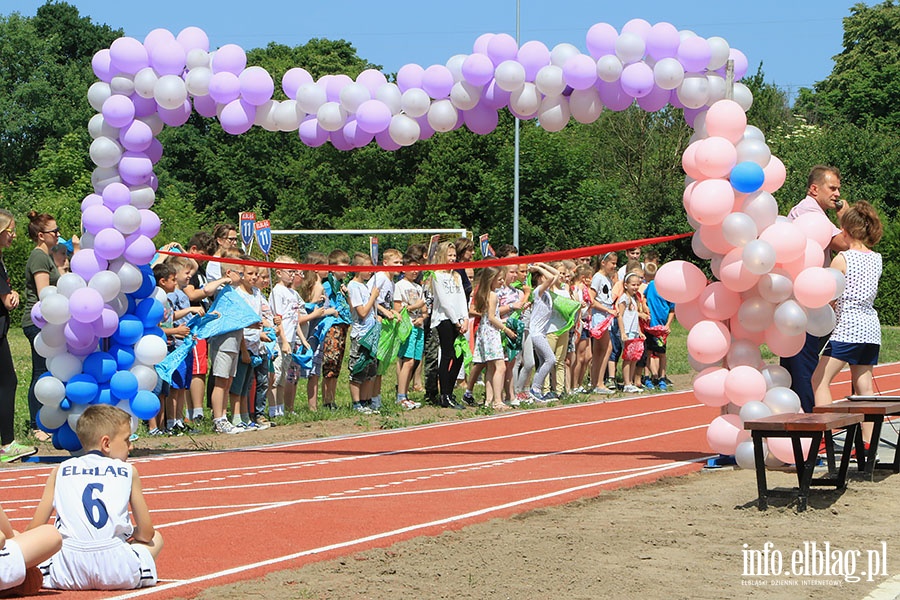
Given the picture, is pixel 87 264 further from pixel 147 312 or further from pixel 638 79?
pixel 638 79

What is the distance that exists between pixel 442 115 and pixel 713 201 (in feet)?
8.68

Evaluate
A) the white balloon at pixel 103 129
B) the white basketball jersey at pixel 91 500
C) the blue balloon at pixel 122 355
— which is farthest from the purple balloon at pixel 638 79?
the white basketball jersey at pixel 91 500

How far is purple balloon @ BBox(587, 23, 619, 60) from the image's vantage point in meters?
10.6

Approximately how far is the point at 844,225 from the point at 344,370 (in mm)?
12842

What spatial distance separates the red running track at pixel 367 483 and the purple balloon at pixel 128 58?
357 centimetres

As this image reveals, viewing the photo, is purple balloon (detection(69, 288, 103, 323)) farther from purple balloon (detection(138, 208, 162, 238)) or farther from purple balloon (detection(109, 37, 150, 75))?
purple balloon (detection(109, 37, 150, 75))

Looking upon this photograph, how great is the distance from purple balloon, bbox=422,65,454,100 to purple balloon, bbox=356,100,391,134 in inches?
16.6

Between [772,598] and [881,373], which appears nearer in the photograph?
[772,598]

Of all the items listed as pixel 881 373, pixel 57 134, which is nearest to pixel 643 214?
pixel 881 373

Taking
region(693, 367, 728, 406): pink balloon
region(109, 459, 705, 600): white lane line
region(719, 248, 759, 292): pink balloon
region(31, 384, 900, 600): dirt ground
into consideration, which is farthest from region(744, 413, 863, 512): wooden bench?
region(109, 459, 705, 600): white lane line

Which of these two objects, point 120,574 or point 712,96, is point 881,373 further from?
point 120,574

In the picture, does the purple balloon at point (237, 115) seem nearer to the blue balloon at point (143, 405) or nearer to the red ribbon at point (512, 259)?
the red ribbon at point (512, 259)

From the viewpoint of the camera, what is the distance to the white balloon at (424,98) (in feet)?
36.0

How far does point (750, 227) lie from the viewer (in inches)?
383
